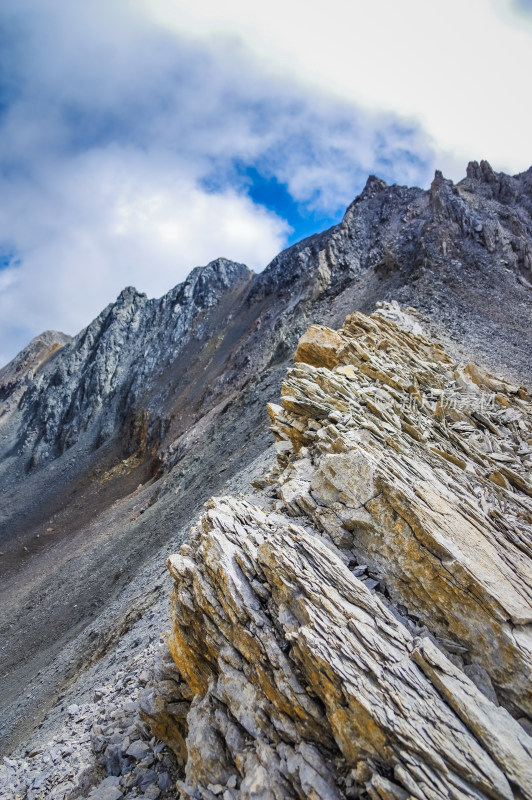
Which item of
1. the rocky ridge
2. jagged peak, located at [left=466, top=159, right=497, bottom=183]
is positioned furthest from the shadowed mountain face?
the rocky ridge

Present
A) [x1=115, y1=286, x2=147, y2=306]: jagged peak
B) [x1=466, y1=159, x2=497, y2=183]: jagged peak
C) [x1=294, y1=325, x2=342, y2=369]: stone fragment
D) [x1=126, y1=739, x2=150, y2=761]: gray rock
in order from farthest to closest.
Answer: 1. [x1=115, y1=286, x2=147, y2=306]: jagged peak
2. [x1=466, y1=159, x2=497, y2=183]: jagged peak
3. [x1=294, y1=325, x2=342, y2=369]: stone fragment
4. [x1=126, y1=739, x2=150, y2=761]: gray rock

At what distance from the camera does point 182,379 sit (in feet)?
235

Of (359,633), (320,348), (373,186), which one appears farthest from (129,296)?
(359,633)

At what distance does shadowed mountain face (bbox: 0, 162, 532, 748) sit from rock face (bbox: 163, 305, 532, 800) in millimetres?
14624

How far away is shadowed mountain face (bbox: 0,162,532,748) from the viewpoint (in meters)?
30.4

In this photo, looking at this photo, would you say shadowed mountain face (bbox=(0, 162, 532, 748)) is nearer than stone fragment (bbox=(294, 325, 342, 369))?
No

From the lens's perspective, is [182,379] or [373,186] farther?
[182,379]

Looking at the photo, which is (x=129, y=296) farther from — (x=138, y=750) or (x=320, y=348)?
(x=138, y=750)

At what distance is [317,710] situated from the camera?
6605mm

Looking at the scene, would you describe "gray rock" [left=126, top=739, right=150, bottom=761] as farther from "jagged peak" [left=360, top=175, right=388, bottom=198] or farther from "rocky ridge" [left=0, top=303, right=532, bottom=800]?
"jagged peak" [left=360, top=175, right=388, bottom=198]

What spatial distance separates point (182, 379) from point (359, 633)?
220 feet

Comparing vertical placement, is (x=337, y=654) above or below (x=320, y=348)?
below

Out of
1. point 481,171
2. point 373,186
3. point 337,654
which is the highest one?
point 373,186

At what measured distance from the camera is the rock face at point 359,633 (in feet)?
19.3
